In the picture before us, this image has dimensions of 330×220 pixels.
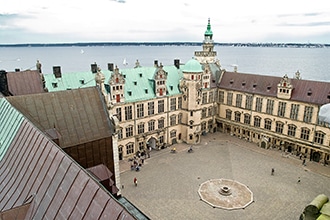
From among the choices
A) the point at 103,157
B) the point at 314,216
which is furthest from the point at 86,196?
the point at 314,216

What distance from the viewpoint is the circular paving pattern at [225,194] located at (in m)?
30.7

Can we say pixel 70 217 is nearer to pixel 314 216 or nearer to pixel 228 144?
pixel 314 216

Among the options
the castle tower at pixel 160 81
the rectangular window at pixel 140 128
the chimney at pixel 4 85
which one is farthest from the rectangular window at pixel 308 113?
the chimney at pixel 4 85

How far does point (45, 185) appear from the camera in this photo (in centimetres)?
1216

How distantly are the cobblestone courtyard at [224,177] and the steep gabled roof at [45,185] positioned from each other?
1676 centimetres

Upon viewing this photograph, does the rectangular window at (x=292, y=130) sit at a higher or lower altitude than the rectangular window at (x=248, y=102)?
lower

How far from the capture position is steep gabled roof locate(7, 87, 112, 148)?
22625 millimetres

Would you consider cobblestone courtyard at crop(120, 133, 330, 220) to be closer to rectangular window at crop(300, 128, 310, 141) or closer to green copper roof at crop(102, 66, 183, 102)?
rectangular window at crop(300, 128, 310, 141)

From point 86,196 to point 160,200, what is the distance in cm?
2253

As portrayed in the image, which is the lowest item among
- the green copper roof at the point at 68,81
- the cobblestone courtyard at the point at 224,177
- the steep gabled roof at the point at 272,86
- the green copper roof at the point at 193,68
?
the cobblestone courtyard at the point at 224,177

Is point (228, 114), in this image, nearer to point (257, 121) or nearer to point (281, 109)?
point (257, 121)

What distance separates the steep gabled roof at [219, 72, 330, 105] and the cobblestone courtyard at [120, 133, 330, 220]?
9.02 m

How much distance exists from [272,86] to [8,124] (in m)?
39.5

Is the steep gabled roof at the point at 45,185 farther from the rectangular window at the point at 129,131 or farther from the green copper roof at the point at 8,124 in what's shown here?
the rectangular window at the point at 129,131
